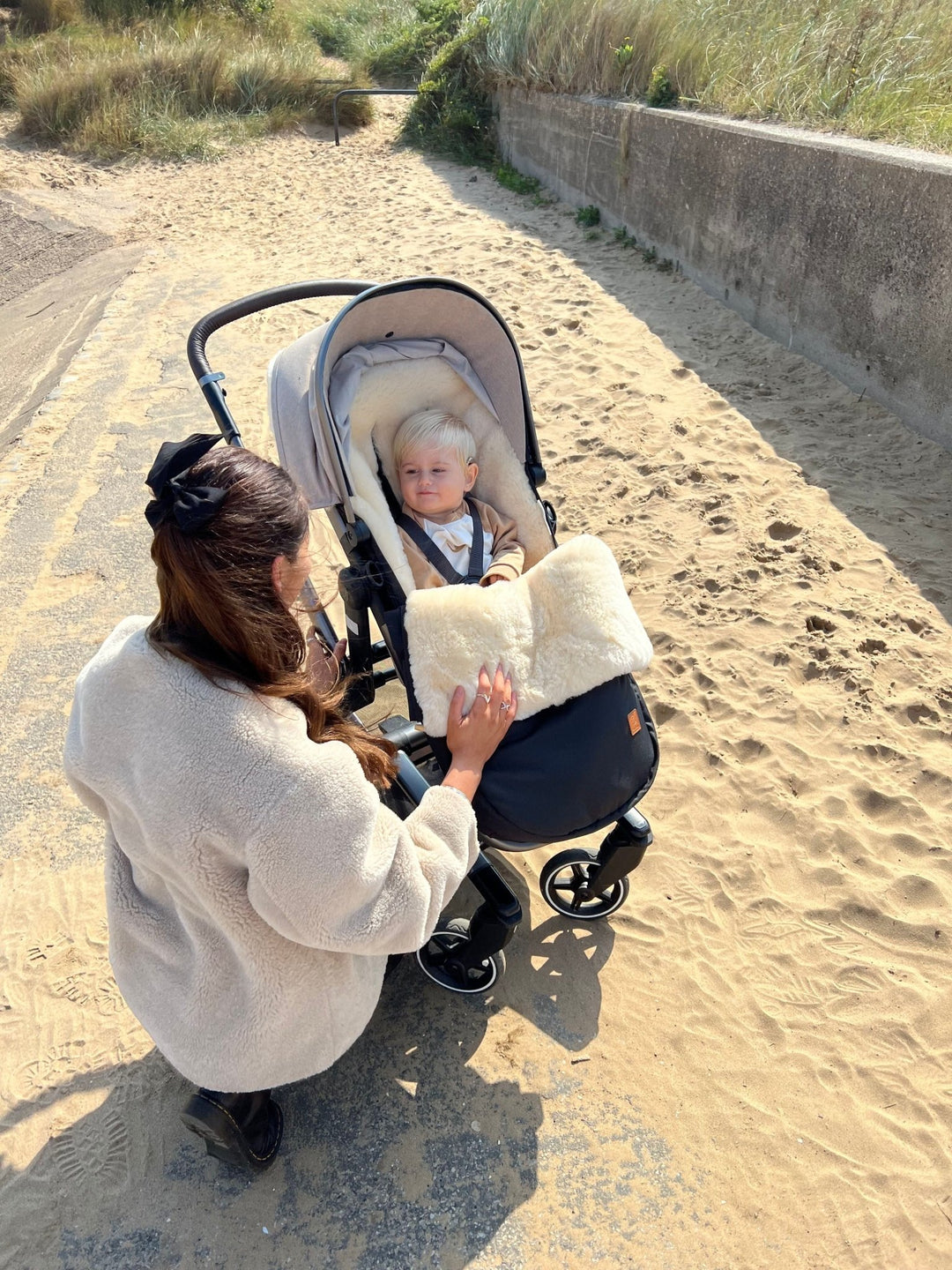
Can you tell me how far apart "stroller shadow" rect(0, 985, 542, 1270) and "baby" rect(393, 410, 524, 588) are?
5.02 ft

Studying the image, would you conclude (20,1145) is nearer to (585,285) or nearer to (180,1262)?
(180,1262)

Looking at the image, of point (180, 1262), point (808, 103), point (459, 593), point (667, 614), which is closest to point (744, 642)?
point (667, 614)

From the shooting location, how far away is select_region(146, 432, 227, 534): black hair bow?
1.39 m

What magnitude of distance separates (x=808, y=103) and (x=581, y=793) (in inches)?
254

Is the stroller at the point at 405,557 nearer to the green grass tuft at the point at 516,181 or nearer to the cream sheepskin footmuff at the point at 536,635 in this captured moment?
the cream sheepskin footmuff at the point at 536,635

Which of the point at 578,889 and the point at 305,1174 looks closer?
the point at 305,1174

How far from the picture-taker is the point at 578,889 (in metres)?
2.84

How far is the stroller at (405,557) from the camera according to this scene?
2.24 meters

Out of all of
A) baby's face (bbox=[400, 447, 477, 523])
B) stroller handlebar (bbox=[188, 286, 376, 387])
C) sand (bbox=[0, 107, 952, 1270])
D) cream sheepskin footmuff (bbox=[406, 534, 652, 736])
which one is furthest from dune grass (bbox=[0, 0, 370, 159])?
cream sheepskin footmuff (bbox=[406, 534, 652, 736])

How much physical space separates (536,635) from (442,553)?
0.80 meters

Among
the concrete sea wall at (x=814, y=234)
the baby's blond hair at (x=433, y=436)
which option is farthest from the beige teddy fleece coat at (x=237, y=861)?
the concrete sea wall at (x=814, y=234)

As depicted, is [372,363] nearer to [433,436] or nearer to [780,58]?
[433,436]

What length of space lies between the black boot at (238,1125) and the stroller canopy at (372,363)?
1.73 metres

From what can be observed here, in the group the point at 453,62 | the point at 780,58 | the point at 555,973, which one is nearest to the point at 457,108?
the point at 453,62
